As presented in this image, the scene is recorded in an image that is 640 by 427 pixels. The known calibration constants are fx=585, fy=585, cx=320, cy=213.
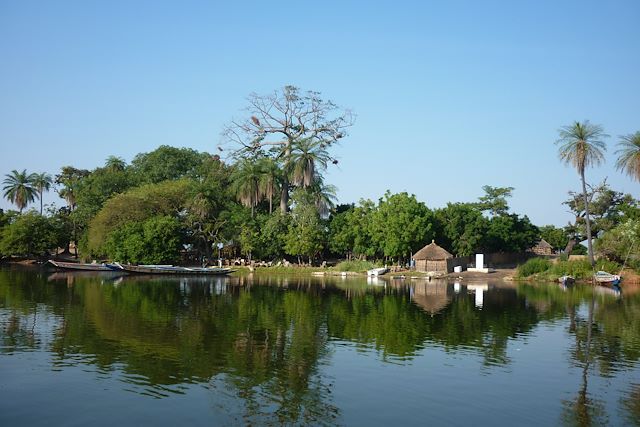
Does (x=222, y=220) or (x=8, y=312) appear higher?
(x=222, y=220)

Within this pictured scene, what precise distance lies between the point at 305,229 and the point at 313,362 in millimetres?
44604

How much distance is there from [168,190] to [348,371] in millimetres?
54741

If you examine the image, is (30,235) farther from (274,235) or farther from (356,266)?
(356,266)

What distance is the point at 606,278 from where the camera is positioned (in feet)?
170

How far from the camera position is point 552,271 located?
55.9 m

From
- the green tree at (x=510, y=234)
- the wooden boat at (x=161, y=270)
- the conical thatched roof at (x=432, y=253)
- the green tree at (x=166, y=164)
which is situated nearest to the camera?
the wooden boat at (x=161, y=270)

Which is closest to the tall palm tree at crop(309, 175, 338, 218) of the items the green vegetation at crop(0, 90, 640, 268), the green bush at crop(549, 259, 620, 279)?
the green vegetation at crop(0, 90, 640, 268)

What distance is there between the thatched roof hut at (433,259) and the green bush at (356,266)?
5104mm

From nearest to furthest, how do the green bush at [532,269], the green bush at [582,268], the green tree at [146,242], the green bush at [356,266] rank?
1. the green bush at [582,268]
2. the green bush at [532,269]
3. the green bush at [356,266]
4. the green tree at [146,242]

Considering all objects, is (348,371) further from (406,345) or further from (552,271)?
(552,271)

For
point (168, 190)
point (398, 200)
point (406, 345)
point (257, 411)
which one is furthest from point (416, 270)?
point (257, 411)

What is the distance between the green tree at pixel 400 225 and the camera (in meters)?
60.7

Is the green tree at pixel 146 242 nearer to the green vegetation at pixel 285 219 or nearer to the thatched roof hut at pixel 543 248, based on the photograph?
the green vegetation at pixel 285 219

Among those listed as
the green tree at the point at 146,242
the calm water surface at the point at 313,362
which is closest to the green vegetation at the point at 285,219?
the green tree at the point at 146,242
